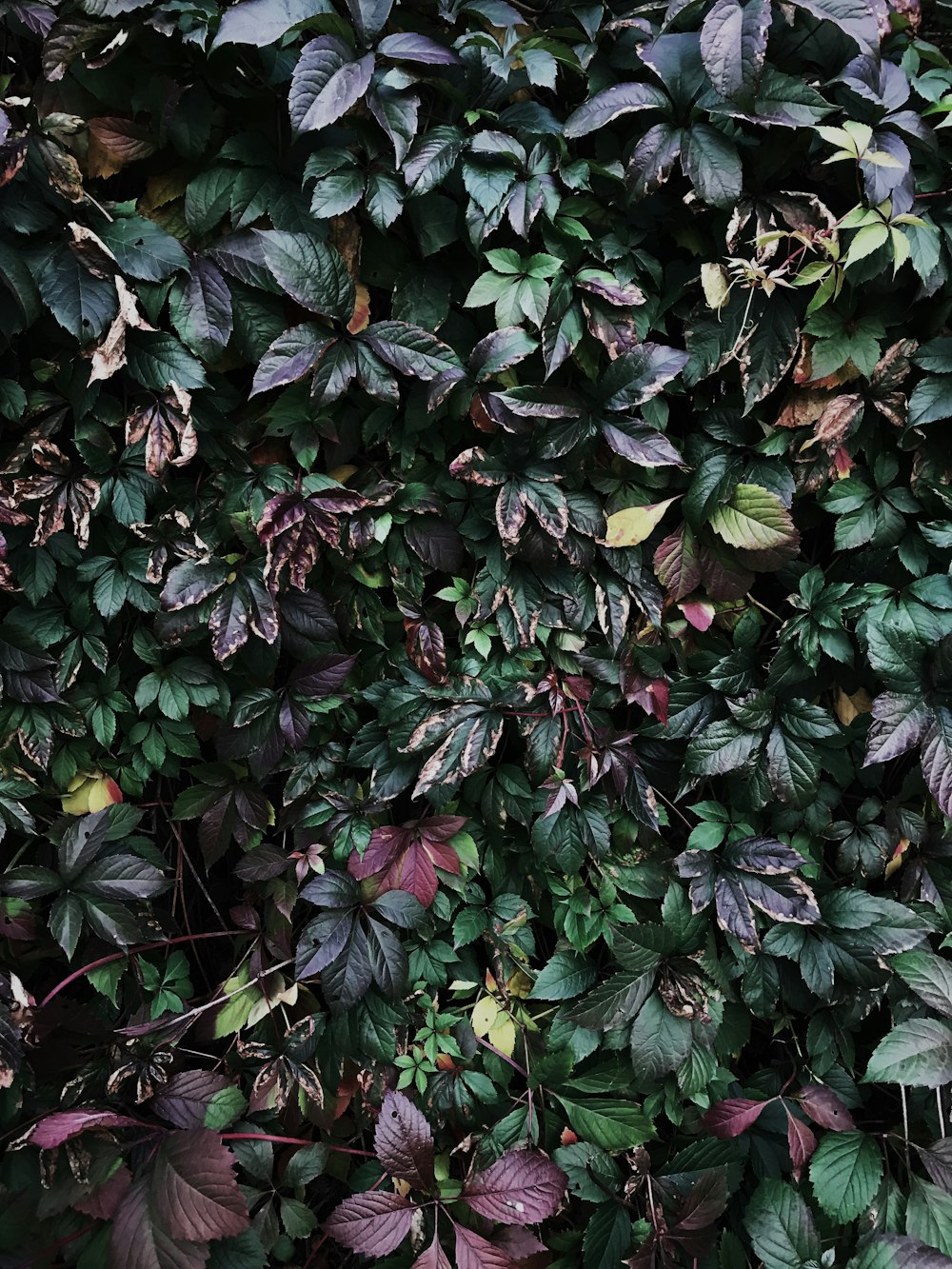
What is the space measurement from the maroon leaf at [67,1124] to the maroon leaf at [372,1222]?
376 millimetres

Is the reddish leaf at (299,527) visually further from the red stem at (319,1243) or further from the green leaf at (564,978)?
the red stem at (319,1243)

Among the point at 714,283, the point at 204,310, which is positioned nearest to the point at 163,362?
the point at 204,310

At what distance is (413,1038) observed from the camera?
4.88ft

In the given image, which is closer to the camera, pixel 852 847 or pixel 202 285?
pixel 202 285

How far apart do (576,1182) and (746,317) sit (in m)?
1.54

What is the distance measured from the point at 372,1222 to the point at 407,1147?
0.12 meters

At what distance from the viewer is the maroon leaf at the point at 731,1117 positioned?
1.42 metres

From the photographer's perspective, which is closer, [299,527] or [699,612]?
[299,527]

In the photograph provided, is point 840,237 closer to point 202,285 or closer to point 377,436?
point 377,436

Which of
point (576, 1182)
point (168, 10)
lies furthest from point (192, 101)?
point (576, 1182)

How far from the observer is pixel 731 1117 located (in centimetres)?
143

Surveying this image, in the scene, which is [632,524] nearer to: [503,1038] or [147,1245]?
[503,1038]

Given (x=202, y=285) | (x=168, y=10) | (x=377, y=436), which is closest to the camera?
(x=168, y=10)

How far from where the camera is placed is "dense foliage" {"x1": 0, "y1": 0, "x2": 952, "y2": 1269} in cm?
121
